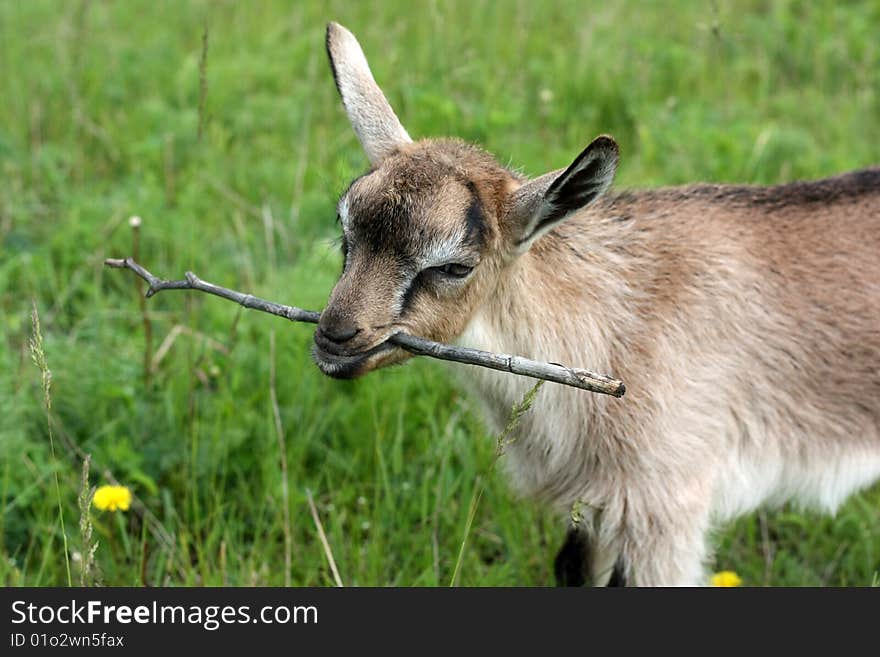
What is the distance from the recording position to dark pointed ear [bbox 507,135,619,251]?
12.3 feet

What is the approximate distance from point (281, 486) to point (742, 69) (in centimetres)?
457

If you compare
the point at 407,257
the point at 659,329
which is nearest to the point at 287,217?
the point at 659,329

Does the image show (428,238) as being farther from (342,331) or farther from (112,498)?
(112,498)

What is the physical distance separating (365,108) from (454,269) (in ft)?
2.99

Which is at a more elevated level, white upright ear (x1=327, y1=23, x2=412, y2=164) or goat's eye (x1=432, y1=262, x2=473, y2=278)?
white upright ear (x1=327, y1=23, x2=412, y2=164)

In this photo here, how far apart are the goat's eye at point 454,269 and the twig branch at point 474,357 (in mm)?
250

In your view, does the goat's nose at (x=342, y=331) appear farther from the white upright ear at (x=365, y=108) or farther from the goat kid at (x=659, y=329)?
the white upright ear at (x=365, y=108)

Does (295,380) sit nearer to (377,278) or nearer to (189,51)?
(377,278)

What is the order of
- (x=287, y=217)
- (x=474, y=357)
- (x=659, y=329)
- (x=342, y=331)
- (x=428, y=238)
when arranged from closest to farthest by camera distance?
(x=474, y=357) < (x=342, y=331) < (x=428, y=238) < (x=659, y=329) < (x=287, y=217)

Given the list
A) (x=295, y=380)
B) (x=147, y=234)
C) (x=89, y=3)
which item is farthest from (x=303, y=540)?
(x=89, y=3)

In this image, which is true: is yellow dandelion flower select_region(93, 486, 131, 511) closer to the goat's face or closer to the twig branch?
the twig branch

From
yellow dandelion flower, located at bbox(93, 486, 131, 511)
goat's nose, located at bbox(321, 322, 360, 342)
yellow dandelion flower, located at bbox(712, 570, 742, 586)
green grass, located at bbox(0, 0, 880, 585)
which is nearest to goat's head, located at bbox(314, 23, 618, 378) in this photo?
goat's nose, located at bbox(321, 322, 360, 342)

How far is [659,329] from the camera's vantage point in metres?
4.49

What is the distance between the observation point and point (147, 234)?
6230mm
